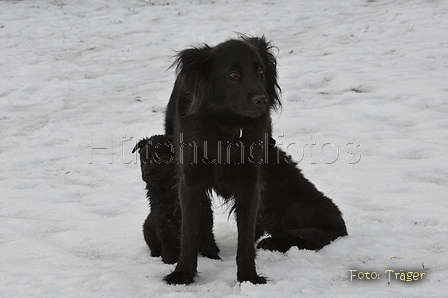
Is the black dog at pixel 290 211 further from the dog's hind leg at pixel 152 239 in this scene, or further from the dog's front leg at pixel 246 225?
the dog's hind leg at pixel 152 239

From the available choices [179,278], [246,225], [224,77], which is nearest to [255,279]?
[246,225]

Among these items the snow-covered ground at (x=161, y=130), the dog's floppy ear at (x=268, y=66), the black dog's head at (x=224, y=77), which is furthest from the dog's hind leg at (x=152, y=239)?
the dog's floppy ear at (x=268, y=66)

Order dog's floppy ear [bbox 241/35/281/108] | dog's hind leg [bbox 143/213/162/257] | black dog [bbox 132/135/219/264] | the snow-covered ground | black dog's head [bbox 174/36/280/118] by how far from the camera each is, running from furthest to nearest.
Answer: dog's hind leg [bbox 143/213/162/257] → black dog [bbox 132/135/219/264] → dog's floppy ear [bbox 241/35/281/108] → the snow-covered ground → black dog's head [bbox 174/36/280/118]

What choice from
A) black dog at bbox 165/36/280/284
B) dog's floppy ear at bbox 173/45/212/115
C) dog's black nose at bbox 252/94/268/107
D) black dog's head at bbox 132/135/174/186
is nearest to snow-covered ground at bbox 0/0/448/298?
black dog at bbox 165/36/280/284

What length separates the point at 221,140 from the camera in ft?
12.4

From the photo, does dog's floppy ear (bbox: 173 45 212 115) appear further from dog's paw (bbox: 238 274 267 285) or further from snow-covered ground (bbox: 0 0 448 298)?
snow-covered ground (bbox: 0 0 448 298)

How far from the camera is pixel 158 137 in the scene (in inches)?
182

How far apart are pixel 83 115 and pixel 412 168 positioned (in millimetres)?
4880

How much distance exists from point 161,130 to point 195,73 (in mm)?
3831

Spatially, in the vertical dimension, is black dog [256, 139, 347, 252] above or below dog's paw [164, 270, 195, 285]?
above

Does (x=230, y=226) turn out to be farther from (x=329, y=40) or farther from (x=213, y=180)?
(x=329, y=40)

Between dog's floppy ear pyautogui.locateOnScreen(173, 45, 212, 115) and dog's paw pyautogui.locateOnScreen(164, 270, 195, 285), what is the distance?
1098 mm

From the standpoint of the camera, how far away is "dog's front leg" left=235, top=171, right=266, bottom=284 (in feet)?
12.3

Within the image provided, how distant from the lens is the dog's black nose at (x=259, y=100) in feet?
11.7
